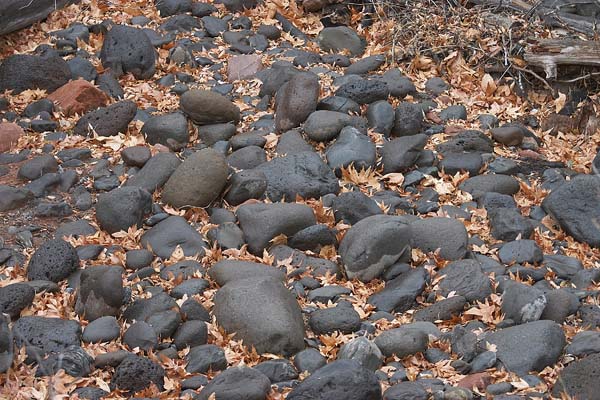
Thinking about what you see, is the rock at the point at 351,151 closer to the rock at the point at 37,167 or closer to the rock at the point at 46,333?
the rock at the point at 37,167

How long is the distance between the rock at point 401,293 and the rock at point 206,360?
1.15 metres

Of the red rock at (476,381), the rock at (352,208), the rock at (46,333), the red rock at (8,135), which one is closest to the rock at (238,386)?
the rock at (46,333)

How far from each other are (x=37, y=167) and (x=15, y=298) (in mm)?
1852

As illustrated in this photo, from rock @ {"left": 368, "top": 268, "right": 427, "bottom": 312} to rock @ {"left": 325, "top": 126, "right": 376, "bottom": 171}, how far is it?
1.50m

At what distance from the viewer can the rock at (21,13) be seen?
340 inches

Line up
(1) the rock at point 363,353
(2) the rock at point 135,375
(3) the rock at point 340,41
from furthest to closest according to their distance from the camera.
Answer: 1. (3) the rock at point 340,41
2. (1) the rock at point 363,353
3. (2) the rock at point 135,375

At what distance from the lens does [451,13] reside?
9211 millimetres

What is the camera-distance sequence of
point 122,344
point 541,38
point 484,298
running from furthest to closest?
point 541,38 < point 484,298 < point 122,344

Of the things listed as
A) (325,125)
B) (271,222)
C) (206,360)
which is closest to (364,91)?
(325,125)

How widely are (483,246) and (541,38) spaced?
2975 millimetres

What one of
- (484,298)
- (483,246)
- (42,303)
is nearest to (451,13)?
(483,246)

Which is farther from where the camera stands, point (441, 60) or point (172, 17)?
point (172, 17)

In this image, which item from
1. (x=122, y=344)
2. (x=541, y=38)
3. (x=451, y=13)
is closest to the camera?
(x=122, y=344)

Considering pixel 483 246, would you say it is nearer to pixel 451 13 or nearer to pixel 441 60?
pixel 441 60
